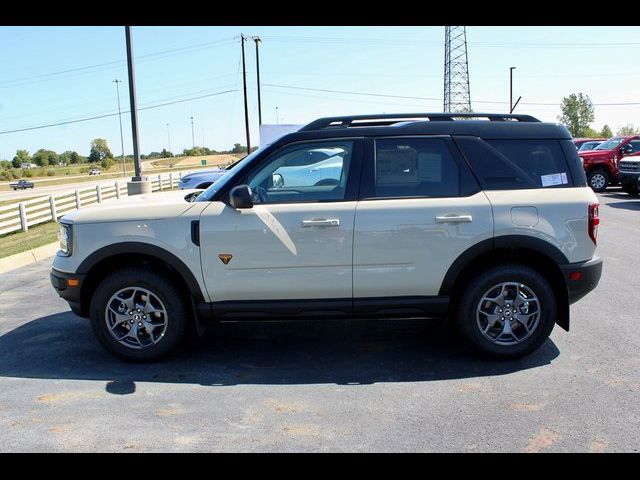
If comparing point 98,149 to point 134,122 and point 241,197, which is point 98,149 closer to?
point 134,122

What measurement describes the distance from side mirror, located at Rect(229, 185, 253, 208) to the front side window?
19 centimetres

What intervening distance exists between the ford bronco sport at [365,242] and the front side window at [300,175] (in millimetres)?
13

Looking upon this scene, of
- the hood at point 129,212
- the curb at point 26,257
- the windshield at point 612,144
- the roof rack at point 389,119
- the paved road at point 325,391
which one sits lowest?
the paved road at point 325,391

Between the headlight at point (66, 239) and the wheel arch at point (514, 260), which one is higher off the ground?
the headlight at point (66, 239)

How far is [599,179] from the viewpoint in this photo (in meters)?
18.7

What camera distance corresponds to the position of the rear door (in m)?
4.12

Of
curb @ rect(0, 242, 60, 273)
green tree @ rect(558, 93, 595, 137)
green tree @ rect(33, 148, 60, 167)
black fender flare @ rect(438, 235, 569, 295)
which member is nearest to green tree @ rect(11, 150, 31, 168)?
green tree @ rect(33, 148, 60, 167)

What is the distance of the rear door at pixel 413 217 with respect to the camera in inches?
162

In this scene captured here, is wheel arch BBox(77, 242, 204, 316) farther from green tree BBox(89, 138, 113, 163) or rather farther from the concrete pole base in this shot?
green tree BBox(89, 138, 113, 163)

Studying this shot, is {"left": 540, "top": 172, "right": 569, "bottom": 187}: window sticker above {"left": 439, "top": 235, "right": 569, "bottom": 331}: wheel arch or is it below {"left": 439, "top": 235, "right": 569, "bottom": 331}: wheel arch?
above

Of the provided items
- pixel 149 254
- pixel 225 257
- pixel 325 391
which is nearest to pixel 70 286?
pixel 149 254

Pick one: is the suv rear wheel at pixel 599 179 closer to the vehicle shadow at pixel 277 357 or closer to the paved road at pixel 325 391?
the paved road at pixel 325 391

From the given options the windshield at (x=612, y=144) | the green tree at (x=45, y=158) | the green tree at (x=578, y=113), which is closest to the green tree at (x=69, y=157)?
the green tree at (x=45, y=158)

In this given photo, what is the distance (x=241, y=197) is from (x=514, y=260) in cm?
225
